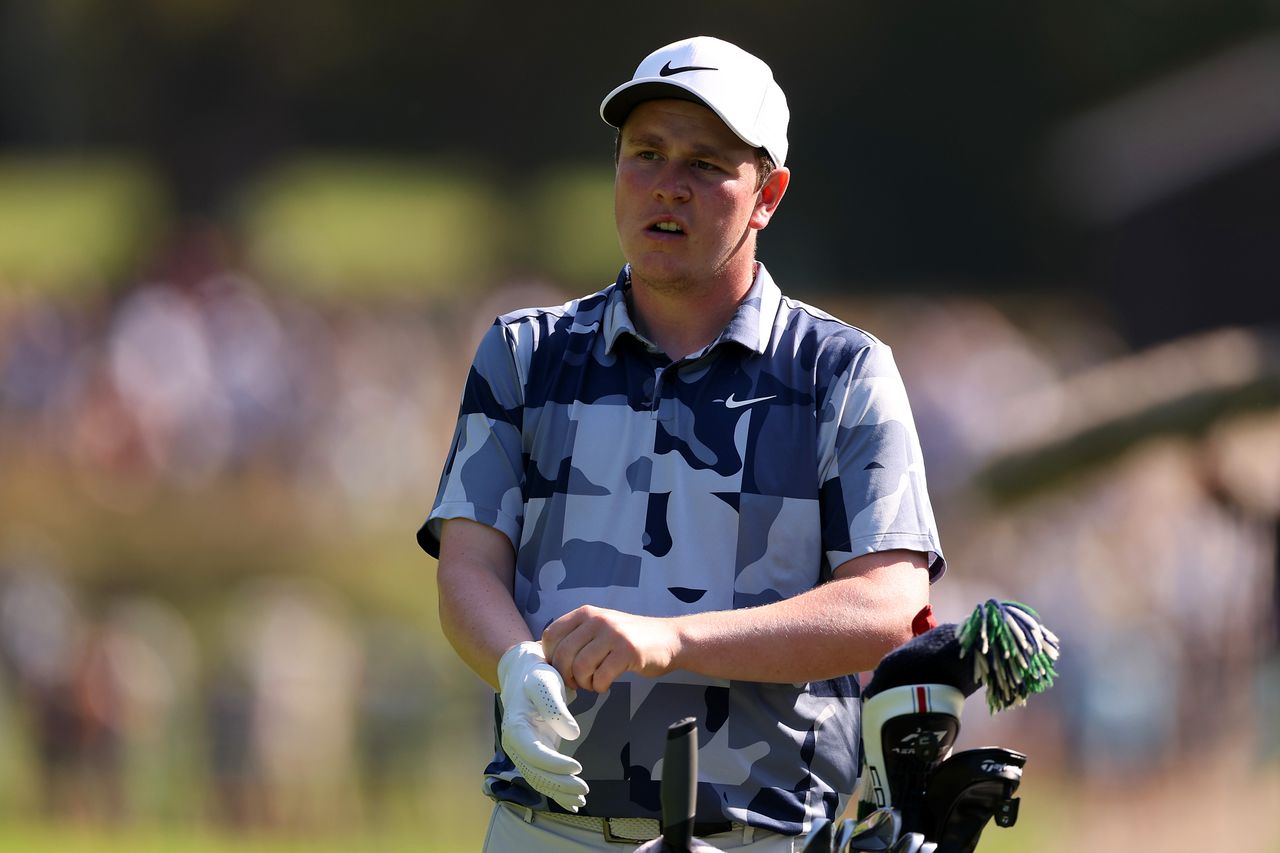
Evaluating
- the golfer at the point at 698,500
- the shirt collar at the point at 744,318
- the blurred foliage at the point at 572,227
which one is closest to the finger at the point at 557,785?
the golfer at the point at 698,500

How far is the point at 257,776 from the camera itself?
13.8 meters

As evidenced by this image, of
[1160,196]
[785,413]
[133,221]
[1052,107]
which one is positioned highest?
[1052,107]

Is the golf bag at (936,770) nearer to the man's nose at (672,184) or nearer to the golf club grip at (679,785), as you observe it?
the golf club grip at (679,785)

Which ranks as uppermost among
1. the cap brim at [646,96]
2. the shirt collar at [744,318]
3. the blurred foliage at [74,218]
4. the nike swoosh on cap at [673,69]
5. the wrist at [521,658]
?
the blurred foliage at [74,218]

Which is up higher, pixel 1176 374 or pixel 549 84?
pixel 549 84

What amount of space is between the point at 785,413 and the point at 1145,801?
9.40 m

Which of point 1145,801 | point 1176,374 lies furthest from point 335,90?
point 1176,374

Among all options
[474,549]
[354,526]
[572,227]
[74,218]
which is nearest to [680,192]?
[474,549]

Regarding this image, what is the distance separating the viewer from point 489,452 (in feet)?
8.11

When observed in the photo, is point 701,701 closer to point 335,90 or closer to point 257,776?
point 257,776

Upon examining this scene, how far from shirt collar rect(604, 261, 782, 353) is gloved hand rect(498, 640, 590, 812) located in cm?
54

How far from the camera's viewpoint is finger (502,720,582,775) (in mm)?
2113

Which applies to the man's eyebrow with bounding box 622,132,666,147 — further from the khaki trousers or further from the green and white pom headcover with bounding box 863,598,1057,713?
the khaki trousers

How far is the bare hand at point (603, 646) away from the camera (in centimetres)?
212
